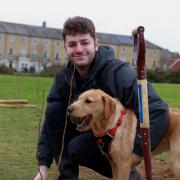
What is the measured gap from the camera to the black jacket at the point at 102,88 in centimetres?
546

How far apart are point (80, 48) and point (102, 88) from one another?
2.22 feet

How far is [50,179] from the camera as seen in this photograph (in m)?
6.88

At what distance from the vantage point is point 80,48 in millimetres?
5434

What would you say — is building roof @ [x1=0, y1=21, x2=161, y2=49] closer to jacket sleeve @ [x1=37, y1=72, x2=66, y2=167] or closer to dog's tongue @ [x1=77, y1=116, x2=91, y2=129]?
jacket sleeve @ [x1=37, y1=72, x2=66, y2=167]

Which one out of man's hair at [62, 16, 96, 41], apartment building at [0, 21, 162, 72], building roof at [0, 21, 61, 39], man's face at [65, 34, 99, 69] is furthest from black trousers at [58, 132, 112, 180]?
building roof at [0, 21, 61, 39]

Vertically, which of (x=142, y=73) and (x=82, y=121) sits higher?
(x=142, y=73)

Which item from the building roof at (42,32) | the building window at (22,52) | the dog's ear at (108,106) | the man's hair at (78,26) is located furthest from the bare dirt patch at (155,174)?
the building window at (22,52)

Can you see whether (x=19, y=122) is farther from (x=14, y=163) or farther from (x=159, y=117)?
(x=159, y=117)

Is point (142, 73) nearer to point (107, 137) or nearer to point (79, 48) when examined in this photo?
point (79, 48)

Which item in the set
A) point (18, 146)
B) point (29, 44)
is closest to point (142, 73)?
point (18, 146)

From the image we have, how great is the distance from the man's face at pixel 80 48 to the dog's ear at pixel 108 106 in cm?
49

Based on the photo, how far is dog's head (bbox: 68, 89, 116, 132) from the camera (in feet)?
17.8

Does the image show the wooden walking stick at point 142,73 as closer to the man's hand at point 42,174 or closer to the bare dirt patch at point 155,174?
the man's hand at point 42,174

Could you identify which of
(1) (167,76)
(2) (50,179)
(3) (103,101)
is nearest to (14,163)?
(2) (50,179)
